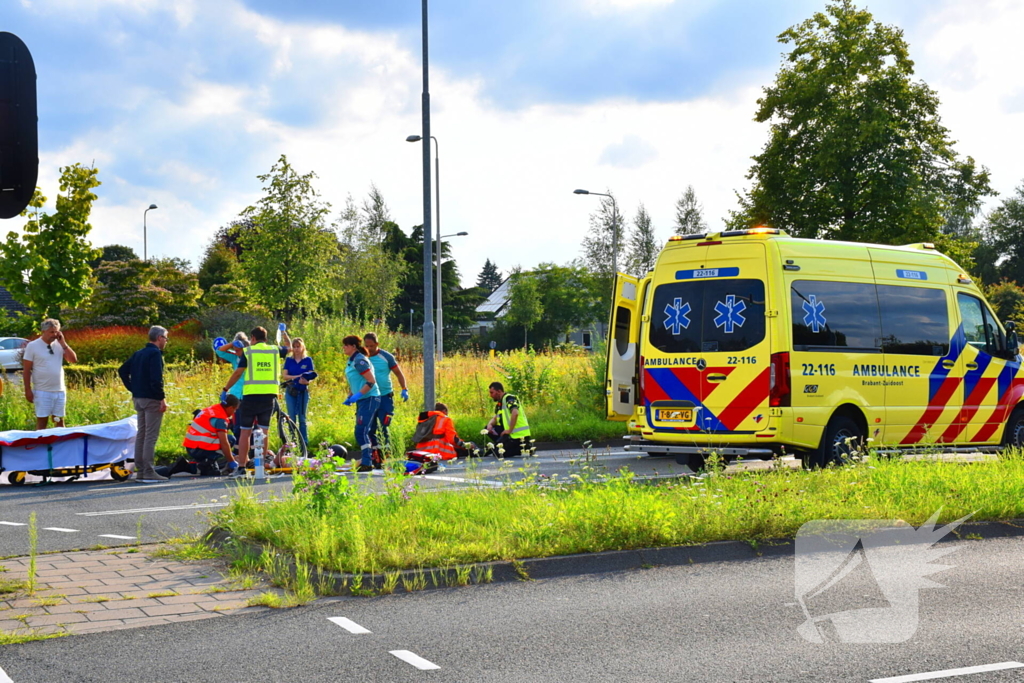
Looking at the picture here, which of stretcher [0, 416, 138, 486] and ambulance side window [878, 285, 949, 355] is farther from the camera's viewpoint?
ambulance side window [878, 285, 949, 355]

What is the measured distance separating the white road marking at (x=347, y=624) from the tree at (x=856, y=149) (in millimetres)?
31071

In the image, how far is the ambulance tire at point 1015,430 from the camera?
44.5 feet

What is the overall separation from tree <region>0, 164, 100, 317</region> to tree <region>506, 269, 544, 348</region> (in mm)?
46739

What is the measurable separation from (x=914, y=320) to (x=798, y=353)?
2198 millimetres

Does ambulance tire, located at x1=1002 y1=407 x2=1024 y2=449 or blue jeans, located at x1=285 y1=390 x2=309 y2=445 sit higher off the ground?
blue jeans, located at x1=285 y1=390 x2=309 y2=445

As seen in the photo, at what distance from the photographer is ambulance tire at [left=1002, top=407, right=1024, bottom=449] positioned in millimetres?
13562

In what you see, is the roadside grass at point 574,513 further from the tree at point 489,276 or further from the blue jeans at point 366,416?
the tree at point 489,276

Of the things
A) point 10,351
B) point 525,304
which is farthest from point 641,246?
point 10,351

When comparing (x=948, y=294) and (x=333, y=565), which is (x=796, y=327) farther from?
(x=333, y=565)

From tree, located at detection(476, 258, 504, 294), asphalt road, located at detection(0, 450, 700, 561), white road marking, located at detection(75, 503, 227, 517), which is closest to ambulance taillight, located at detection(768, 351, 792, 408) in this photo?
asphalt road, located at detection(0, 450, 700, 561)

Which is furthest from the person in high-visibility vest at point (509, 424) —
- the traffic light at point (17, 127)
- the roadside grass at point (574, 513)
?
the traffic light at point (17, 127)

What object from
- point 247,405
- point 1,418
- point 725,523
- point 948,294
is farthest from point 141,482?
point 948,294

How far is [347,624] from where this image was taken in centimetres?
554

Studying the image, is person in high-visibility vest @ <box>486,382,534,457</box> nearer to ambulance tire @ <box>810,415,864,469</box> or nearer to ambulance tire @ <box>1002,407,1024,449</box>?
ambulance tire @ <box>810,415,864,469</box>
